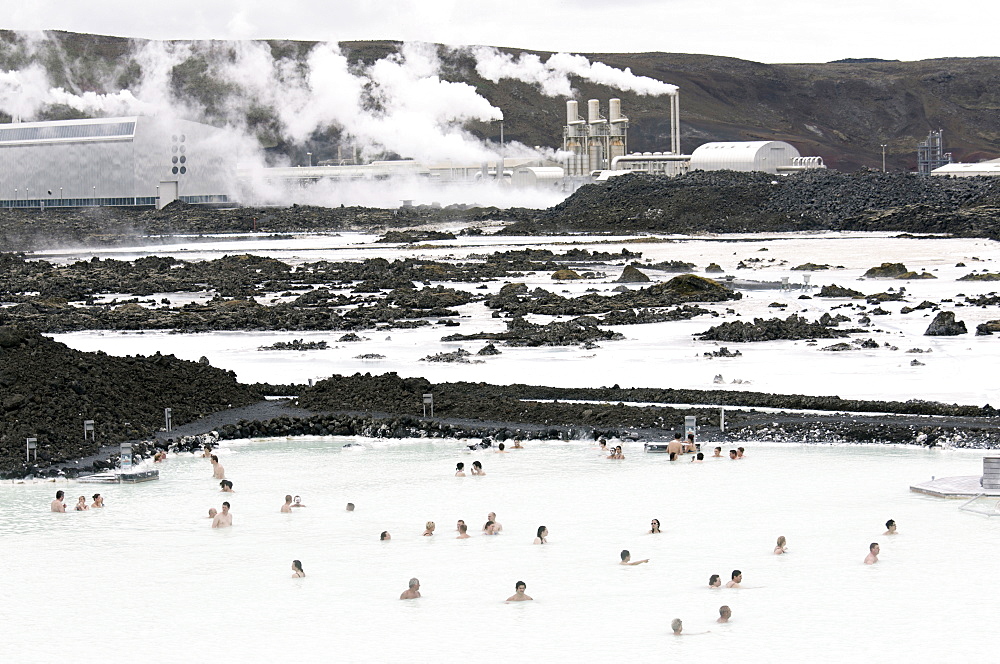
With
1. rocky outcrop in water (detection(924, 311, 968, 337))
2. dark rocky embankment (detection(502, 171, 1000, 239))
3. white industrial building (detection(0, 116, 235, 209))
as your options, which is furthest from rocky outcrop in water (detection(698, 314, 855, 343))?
white industrial building (detection(0, 116, 235, 209))

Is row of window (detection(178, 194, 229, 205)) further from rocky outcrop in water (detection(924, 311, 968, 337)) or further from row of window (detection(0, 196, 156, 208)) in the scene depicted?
rocky outcrop in water (detection(924, 311, 968, 337))

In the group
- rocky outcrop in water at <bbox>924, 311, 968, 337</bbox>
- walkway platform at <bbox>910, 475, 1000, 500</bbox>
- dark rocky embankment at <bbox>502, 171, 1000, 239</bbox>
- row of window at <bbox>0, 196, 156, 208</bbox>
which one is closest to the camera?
walkway platform at <bbox>910, 475, 1000, 500</bbox>

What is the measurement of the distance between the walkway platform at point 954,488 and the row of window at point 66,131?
109764mm

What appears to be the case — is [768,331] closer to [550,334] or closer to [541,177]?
[550,334]

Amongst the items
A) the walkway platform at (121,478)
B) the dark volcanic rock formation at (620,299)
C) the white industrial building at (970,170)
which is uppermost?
the white industrial building at (970,170)

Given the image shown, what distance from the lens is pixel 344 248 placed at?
9150 cm

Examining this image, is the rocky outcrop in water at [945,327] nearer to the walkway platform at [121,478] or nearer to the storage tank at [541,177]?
the walkway platform at [121,478]

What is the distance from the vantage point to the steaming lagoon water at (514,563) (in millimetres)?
14648

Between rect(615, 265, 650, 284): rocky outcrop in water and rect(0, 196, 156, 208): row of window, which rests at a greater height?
rect(0, 196, 156, 208): row of window

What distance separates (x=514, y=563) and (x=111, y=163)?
113732mm

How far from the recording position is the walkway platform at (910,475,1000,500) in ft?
65.9

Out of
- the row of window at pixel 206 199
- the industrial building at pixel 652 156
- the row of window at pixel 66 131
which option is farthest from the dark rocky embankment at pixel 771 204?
the row of window at pixel 66 131

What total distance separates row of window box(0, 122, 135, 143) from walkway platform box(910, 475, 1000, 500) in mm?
109764

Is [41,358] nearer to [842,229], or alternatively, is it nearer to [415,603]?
[415,603]
